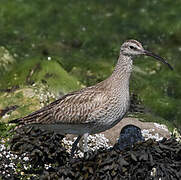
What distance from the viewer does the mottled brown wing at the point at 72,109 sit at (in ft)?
30.0

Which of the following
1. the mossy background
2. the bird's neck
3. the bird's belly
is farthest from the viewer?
the mossy background

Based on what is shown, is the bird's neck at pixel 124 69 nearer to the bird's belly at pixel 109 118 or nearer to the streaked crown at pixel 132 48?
the streaked crown at pixel 132 48

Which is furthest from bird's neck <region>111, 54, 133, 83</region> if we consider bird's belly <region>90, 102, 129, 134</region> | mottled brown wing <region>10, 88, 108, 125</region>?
bird's belly <region>90, 102, 129, 134</region>

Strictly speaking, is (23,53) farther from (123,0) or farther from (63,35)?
(123,0)

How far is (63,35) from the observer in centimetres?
1858

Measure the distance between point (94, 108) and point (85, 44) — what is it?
921 cm

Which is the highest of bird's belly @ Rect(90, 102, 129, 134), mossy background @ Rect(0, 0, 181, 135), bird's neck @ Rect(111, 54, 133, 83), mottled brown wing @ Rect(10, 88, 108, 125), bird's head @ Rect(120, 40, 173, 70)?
mossy background @ Rect(0, 0, 181, 135)

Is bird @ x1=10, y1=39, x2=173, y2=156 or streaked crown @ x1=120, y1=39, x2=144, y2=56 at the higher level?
streaked crown @ x1=120, y1=39, x2=144, y2=56

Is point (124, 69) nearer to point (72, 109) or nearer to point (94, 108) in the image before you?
point (94, 108)

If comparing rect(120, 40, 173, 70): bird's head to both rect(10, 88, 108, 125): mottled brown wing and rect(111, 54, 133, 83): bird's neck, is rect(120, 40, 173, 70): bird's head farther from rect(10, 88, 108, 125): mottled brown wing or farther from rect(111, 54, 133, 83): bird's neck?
rect(10, 88, 108, 125): mottled brown wing

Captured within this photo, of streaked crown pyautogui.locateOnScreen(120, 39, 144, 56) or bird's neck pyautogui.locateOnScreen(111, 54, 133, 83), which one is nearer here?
streaked crown pyautogui.locateOnScreen(120, 39, 144, 56)

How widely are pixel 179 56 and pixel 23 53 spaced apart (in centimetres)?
574

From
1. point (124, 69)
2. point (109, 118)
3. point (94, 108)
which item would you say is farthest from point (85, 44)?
point (109, 118)

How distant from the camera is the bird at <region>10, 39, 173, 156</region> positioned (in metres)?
9.05
